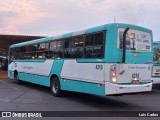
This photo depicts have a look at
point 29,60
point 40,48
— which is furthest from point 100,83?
point 29,60

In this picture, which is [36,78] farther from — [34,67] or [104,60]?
[104,60]

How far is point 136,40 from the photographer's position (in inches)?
423

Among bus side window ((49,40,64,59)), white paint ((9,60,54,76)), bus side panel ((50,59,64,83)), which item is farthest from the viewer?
white paint ((9,60,54,76))

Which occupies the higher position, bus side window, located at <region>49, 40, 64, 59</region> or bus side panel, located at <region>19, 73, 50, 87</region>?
bus side window, located at <region>49, 40, 64, 59</region>

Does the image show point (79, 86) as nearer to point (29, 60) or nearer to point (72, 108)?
point (72, 108)

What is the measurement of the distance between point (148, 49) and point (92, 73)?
233 centimetres

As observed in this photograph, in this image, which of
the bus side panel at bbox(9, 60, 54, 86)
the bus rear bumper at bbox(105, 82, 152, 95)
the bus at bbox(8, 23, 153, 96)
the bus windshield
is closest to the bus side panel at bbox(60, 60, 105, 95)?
the bus at bbox(8, 23, 153, 96)

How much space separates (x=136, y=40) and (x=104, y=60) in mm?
1543

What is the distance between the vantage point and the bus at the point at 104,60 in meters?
9.98

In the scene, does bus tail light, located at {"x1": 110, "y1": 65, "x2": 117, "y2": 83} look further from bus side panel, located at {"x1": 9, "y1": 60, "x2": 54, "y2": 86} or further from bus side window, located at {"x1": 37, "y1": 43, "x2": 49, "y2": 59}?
bus side window, located at {"x1": 37, "y1": 43, "x2": 49, "y2": 59}

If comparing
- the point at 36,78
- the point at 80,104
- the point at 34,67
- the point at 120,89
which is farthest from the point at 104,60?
the point at 34,67

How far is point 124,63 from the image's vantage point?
10.1 metres

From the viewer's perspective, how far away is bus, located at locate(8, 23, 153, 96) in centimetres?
998

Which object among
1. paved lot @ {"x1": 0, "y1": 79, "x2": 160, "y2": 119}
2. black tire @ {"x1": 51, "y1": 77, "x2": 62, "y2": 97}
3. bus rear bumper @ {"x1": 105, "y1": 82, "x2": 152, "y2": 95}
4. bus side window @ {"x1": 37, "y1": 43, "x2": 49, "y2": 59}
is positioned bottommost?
paved lot @ {"x1": 0, "y1": 79, "x2": 160, "y2": 119}
